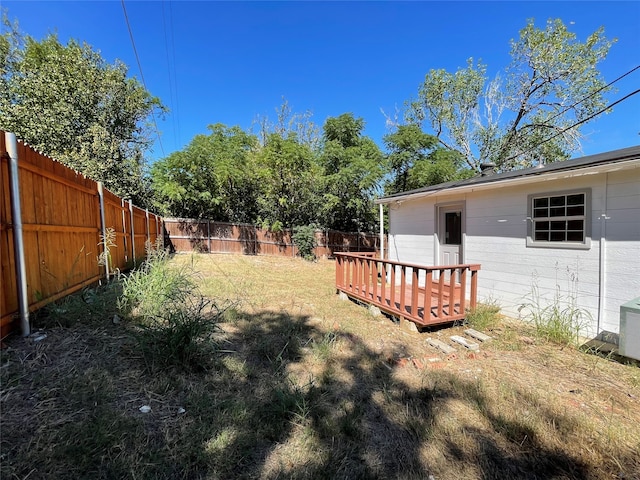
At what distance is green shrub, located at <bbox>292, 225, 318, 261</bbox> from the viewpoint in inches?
555

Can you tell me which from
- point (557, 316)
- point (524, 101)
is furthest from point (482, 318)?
point (524, 101)

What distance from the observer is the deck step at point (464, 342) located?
375 cm

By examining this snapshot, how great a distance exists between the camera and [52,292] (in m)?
2.89

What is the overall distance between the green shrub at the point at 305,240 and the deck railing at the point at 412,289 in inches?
294

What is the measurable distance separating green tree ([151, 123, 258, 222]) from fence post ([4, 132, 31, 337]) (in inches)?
395

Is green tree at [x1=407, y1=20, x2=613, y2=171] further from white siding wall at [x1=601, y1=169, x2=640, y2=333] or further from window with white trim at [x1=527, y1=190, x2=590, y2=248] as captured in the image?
white siding wall at [x1=601, y1=169, x2=640, y2=333]

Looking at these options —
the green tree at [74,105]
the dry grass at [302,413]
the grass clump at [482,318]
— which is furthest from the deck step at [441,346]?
the green tree at [74,105]

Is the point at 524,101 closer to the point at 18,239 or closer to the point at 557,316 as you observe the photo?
the point at 557,316

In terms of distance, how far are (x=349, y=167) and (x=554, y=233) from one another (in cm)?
901

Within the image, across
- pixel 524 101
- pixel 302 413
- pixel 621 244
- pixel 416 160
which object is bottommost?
pixel 302 413

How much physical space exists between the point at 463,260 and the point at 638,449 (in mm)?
4484

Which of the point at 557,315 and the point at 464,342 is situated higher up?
the point at 557,315

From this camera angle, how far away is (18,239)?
2305 mm

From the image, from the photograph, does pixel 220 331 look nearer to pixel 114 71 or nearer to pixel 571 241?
pixel 571 241
